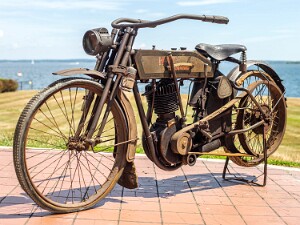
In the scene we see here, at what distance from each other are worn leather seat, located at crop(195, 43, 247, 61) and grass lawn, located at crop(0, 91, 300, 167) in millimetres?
2510

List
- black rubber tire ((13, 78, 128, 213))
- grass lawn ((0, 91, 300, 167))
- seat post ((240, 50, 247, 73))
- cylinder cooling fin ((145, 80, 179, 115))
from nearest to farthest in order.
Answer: black rubber tire ((13, 78, 128, 213)), cylinder cooling fin ((145, 80, 179, 115)), seat post ((240, 50, 247, 73)), grass lawn ((0, 91, 300, 167))

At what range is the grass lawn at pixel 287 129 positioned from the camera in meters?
8.43

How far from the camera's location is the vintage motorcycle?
4.68 m

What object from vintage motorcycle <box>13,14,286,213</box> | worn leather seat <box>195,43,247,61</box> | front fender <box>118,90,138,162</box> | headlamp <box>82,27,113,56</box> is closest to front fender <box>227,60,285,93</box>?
vintage motorcycle <box>13,14,286,213</box>

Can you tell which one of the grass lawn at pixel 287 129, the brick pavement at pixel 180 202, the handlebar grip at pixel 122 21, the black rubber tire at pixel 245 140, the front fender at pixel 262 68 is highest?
the handlebar grip at pixel 122 21

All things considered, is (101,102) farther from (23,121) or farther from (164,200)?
(164,200)

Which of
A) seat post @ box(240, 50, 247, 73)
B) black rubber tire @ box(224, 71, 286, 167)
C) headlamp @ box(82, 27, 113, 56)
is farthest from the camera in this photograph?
black rubber tire @ box(224, 71, 286, 167)

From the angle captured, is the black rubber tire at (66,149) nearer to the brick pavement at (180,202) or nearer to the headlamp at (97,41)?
the brick pavement at (180,202)

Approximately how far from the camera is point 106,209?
4984 mm

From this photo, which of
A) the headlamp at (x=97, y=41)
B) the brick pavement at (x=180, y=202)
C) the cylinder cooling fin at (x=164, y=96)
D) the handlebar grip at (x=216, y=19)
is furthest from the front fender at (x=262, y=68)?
the headlamp at (x=97, y=41)

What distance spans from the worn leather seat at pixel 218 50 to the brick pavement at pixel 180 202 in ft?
4.82

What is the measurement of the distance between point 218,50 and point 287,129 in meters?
9.44

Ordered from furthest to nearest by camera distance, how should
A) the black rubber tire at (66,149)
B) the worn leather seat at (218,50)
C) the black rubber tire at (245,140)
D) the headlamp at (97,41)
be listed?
the black rubber tire at (245,140), the worn leather seat at (218,50), the headlamp at (97,41), the black rubber tire at (66,149)

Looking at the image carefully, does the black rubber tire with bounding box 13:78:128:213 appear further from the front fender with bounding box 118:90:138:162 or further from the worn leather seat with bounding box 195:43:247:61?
the worn leather seat with bounding box 195:43:247:61
